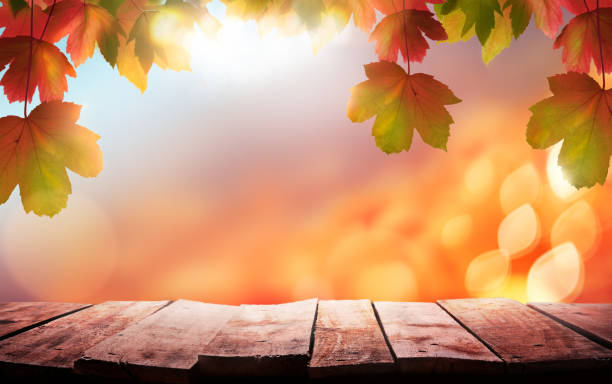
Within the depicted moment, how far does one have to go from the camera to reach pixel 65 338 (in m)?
1.10

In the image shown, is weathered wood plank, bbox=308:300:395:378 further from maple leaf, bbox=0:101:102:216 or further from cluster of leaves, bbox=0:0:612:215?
maple leaf, bbox=0:101:102:216

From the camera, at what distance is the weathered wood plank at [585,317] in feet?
3.37

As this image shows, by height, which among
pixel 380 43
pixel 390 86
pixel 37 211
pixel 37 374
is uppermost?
pixel 380 43

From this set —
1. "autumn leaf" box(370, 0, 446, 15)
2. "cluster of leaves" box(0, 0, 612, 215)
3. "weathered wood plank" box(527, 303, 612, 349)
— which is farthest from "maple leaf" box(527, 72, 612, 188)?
"weathered wood plank" box(527, 303, 612, 349)

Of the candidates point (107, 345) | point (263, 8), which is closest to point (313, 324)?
point (107, 345)

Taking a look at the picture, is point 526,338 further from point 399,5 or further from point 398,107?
point 399,5

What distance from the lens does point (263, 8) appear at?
0.79 metres

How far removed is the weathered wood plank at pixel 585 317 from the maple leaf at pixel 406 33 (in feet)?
2.84

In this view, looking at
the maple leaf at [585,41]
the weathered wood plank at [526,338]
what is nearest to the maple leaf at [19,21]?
the maple leaf at [585,41]

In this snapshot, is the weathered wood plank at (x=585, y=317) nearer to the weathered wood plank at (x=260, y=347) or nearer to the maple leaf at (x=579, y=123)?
the maple leaf at (x=579, y=123)

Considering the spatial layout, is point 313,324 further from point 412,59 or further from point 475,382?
point 412,59

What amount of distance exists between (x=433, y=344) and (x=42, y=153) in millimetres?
913

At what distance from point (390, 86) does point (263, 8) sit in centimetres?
32

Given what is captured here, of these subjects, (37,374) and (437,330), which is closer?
(37,374)
